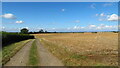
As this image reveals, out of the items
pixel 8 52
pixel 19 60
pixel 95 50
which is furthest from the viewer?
pixel 95 50

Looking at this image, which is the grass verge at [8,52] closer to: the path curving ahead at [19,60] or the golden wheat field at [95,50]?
the path curving ahead at [19,60]

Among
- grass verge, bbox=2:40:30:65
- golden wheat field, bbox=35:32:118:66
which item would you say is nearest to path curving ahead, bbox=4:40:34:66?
grass verge, bbox=2:40:30:65

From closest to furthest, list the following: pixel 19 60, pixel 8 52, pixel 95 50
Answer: pixel 19 60
pixel 8 52
pixel 95 50

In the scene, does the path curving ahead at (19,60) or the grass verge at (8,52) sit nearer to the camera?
the path curving ahead at (19,60)

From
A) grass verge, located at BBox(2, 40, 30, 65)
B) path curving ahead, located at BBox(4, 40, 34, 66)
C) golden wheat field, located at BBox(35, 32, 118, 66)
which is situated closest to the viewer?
path curving ahead, located at BBox(4, 40, 34, 66)

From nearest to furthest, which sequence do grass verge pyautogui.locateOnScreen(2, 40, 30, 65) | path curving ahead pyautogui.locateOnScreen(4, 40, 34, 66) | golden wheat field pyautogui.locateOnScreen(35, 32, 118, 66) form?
path curving ahead pyautogui.locateOnScreen(4, 40, 34, 66) → golden wheat field pyautogui.locateOnScreen(35, 32, 118, 66) → grass verge pyautogui.locateOnScreen(2, 40, 30, 65)

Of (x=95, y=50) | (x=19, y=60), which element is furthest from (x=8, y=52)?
(x=95, y=50)

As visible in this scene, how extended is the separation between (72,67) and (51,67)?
3.94 ft

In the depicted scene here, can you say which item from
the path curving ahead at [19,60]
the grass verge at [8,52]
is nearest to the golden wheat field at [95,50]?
the path curving ahead at [19,60]

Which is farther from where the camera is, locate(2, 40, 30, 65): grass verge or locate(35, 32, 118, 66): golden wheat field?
locate(2, 40, 30, 65): grass verge

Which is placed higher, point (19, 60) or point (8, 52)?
point (19, 60)

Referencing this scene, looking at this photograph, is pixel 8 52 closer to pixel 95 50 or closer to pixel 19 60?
pixel 19 60

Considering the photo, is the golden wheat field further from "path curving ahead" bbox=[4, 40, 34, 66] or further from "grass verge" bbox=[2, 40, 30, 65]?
"grass verge" bbox=[2, 40, 30, 65]

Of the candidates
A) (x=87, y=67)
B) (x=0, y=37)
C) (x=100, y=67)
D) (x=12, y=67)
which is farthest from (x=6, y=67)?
(x=0, y=37)
